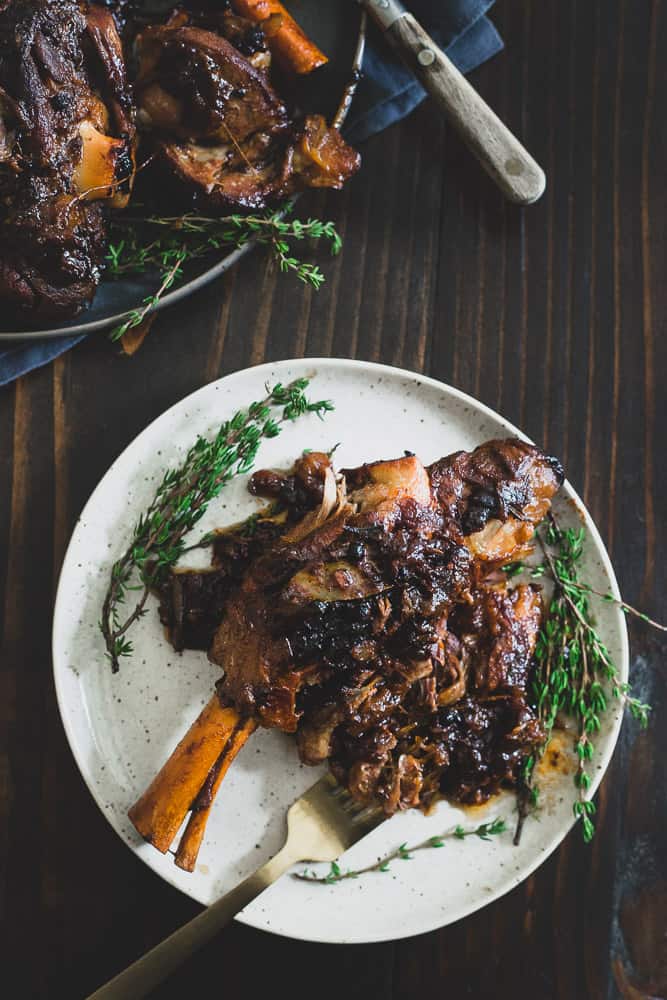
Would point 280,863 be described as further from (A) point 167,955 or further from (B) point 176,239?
(B) point 176,239

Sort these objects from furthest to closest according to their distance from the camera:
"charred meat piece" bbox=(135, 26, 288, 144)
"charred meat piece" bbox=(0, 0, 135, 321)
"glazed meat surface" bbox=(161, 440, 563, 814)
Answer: "charred meat piece" bbox=(135, 26, 288, 144), "charred meat piece" bbox=(0, 0, 135, 321), "glazed meat surface" bbox=(161, 440, 563, 814)

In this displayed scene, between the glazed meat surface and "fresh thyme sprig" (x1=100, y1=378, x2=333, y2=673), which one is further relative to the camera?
"fresh thyme sprig" (x1=100, y1=378, x2=333, y2=673)

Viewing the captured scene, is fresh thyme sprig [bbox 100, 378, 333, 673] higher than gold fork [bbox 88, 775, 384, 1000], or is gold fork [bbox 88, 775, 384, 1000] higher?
fresh thyme sprig [bbox 100, 378, 333, 673]

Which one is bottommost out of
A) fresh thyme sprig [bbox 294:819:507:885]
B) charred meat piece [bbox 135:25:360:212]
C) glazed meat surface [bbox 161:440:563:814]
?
fresh thyme sprig [bbox 294:819:507:885]

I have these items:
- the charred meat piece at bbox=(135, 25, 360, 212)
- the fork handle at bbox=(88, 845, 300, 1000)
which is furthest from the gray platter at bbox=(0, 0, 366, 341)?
the fork handle at bbox=(88, 845, 300, 1000)

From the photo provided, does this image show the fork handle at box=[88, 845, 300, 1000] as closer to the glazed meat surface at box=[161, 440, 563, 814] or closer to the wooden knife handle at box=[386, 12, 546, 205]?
the glazed meat surface at box=[161, 440, 563, 814]

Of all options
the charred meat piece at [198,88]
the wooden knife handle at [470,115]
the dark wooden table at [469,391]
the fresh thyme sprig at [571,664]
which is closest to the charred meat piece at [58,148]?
the charred meat piece at [198,88]

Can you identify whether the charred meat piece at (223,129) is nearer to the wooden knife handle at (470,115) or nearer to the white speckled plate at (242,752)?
the wooden knife handle at (470,115)

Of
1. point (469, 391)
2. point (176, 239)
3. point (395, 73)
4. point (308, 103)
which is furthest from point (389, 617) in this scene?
point (395, 73)
